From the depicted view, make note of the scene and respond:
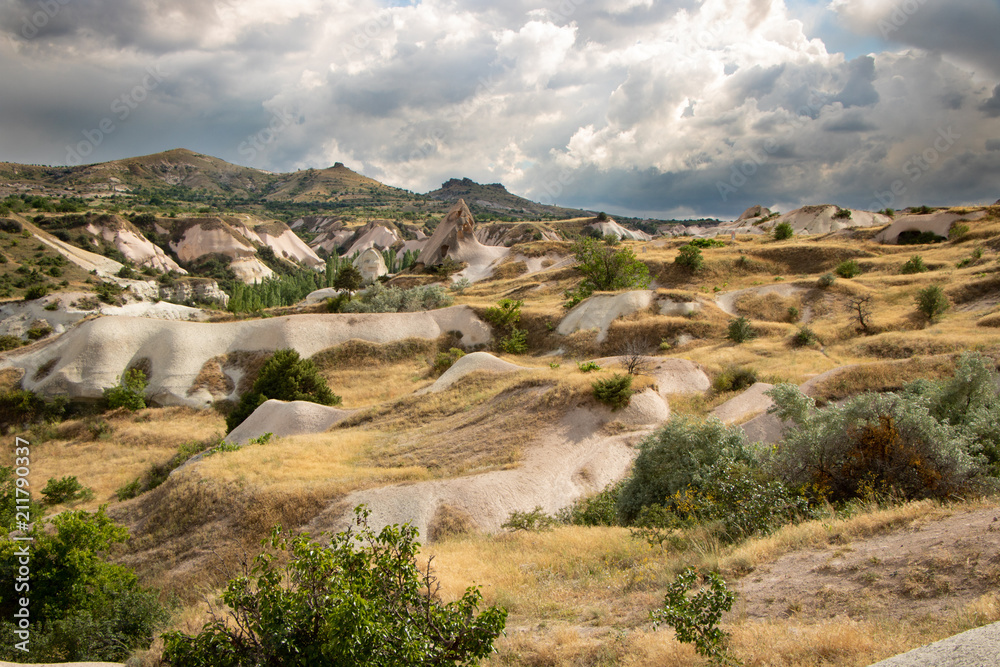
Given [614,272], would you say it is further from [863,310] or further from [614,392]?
[614,392]

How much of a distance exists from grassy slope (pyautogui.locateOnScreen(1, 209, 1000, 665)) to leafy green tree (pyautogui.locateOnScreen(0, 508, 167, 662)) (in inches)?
42.6

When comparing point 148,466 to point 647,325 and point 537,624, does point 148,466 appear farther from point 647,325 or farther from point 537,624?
point 647,325

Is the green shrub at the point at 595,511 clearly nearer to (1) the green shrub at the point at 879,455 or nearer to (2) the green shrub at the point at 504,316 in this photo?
(1) the green shrub at the point at 879,455

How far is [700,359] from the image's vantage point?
25.7 m

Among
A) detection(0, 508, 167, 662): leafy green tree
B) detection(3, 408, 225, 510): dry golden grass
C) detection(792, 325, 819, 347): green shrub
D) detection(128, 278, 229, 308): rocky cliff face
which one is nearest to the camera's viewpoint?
detection(0, 508, 167, 662): leafy green tree

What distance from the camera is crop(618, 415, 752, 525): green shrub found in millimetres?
11906

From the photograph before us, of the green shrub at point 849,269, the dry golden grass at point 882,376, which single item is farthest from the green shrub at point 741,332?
the green shrub at point 849,269

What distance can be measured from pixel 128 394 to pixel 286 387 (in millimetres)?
11024

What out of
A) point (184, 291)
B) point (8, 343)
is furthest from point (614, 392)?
point (184, 291)

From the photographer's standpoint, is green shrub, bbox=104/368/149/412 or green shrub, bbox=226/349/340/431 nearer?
green shrub, bbox=226/349/340/431

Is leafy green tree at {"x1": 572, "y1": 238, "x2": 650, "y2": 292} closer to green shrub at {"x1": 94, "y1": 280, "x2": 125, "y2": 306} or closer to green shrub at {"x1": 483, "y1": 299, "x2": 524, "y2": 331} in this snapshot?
green shrub at {"x1": 483, "y1": 299, "x2": 524, "y2": 331}

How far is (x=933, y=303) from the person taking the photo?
27.6m

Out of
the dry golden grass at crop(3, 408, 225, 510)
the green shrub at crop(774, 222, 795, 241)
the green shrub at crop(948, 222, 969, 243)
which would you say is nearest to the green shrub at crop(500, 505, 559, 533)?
the dry golden grass at crop(3, 408, 225, 510)

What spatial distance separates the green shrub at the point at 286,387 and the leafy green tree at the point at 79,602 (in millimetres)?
15922
